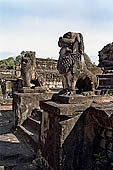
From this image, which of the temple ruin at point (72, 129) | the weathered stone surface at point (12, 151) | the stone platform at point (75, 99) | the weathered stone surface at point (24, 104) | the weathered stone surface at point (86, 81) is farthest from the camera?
the weathered stone surface at point (24, 104)

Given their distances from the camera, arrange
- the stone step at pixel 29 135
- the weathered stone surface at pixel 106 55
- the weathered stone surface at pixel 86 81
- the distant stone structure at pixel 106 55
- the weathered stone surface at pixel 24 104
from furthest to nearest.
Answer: the weathered stone surface at pixel 106 55 → the distant stone structure at pixel 106 55 → the weathered stone surface at pixel 24 104 → the stone step at pixel 29 135 → the weathered stone surface at pixel 86 81

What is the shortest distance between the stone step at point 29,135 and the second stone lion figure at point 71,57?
6.00ft

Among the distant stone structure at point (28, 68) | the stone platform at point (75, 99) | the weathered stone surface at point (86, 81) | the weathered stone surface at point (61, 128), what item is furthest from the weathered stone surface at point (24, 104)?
the weathered stone surface at point (61, 128)

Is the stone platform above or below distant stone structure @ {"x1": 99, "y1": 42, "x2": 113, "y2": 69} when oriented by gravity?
below

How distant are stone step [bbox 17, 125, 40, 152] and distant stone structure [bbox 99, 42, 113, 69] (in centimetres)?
1207

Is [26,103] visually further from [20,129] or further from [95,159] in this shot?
[95,159]

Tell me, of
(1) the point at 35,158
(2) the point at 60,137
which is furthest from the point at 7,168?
(2) the point at 60,137

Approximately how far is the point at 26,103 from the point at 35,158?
3.56 m

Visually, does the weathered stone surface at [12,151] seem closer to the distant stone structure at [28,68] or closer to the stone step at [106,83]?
the distant stone structure at [28,68]

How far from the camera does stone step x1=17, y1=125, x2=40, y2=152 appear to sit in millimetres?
6021

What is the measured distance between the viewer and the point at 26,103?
8.55 m

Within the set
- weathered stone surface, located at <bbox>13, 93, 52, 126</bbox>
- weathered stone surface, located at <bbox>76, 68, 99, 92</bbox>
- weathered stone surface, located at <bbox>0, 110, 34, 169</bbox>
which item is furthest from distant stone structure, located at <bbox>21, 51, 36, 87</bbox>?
weathered stone surface, located at <bbox>76, 68, 99, 92</bbox>

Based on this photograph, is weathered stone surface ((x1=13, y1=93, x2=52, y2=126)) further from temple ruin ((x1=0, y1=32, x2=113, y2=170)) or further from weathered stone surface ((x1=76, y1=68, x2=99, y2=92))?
weathered stone surface ((x1=76, y1=68, x2=99, y2=92))

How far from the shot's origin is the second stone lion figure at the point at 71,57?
462 cm
